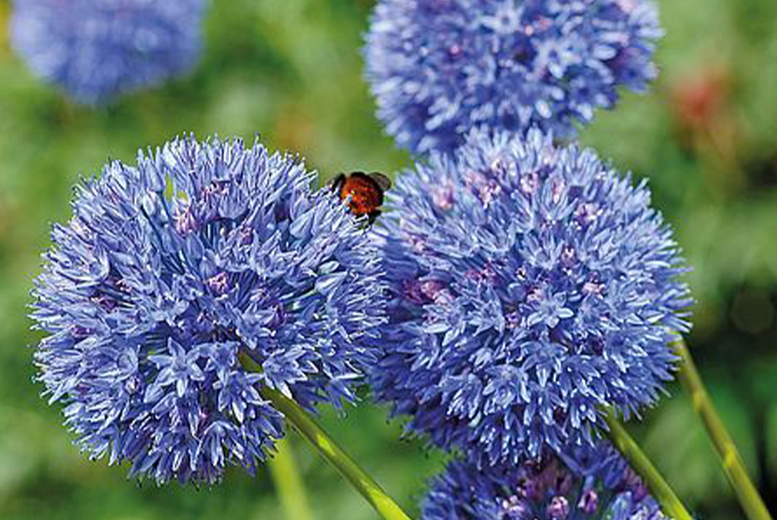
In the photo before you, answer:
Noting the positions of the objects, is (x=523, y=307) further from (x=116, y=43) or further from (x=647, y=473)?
(x=116, y=43)

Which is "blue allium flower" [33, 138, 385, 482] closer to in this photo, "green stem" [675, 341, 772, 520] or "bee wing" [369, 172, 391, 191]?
"bee wing" [369, 172, 391, 191]

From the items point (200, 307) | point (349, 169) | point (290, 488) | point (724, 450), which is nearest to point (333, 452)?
point (200, 307)

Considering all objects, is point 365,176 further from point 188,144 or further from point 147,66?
point 147,66

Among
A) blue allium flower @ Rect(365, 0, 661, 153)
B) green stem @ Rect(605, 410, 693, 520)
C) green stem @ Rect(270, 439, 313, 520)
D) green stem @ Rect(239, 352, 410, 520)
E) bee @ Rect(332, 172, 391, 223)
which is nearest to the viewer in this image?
green stem @ Rect(239, 352, 410, 520)

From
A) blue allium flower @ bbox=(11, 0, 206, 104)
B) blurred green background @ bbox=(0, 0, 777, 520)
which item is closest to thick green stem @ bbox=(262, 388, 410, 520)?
blurred green background @ bbox=(0, 0, 777, 520)

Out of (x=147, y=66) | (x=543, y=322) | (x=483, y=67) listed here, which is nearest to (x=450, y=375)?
(x=543, y=322)

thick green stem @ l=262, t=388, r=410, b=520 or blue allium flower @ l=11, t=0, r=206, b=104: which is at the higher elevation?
blue allium flower @ l=11, t=0, r=206, b=104

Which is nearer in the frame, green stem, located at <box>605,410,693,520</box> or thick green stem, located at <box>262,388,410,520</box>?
thick green stem, located at <box>262,388,410,520</box>
